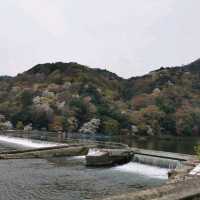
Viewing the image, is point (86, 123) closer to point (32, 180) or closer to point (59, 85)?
point (59, 85)

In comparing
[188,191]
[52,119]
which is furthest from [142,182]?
[52,119]

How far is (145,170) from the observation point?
39312mm

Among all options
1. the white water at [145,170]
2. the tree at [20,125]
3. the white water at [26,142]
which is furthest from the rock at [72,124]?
the white water at [145,170]

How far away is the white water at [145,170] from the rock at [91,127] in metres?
56.4

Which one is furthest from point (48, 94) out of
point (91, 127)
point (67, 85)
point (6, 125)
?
point (91, 127)

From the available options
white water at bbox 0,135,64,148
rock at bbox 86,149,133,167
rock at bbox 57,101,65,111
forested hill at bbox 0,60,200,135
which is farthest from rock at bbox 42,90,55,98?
rock at bbox 86,149,133,167

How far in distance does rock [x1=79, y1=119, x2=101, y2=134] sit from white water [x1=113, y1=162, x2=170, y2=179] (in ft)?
185

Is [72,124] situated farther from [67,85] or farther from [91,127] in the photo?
[67,85]

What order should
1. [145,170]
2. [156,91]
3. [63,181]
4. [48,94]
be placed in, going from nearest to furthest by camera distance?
[63,181] → [145,170] → [48,94] → [156,91]

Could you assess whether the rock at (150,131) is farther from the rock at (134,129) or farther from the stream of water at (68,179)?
the stream of water at (68,179)

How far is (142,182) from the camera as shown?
32.5 metres

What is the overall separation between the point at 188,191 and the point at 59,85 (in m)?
109

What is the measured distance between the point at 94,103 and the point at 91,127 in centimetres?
1278

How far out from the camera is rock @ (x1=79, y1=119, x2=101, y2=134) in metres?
99.3
